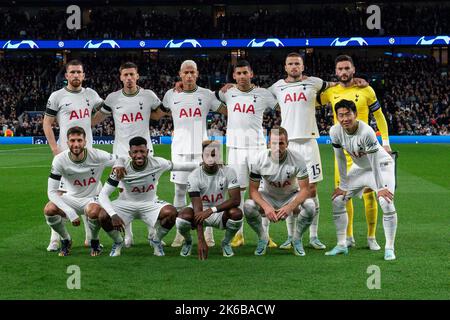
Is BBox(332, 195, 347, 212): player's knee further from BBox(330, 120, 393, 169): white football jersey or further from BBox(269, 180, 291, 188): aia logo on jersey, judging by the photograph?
BBox(269, 180, 291, 188): aia logo on jersey

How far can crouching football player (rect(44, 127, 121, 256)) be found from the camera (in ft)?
25.1

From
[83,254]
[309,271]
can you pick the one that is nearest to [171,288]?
[309,271]

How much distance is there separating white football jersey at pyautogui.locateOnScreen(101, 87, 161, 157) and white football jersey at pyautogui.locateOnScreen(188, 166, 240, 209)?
1111 millimetres

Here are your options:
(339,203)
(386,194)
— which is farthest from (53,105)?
(386,194)

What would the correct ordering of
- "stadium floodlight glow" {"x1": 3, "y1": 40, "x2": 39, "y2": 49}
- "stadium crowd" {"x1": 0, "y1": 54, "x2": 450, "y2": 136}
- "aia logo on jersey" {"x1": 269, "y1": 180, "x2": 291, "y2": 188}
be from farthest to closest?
1. "stadium floodlight glow" {"x1": 3, "y1": 40, "x2": 39, "y2": 49}
2. "stadium crowd" {"x1": 0, "y1": 54, "x2": 450, "y2": 136}
3. "aia logo on jersey" {"x1": 269, "y1": 180, "x2": 291, "y2": 188}

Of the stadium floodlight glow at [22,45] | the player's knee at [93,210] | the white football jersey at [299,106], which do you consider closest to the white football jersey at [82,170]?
the player's knee at [93,210]

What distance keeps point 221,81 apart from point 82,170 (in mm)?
35325

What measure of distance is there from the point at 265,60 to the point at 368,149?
36.1m

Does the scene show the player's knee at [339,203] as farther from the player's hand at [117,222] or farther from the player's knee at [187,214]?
the player's hand at [117,222]

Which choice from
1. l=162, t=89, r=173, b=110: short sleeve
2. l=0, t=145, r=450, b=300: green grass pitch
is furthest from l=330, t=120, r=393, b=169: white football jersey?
l=162, t=89, r=173, b=110: short sleeve

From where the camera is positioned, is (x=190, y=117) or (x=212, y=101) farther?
(x=212, y=101)

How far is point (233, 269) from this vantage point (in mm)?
6754

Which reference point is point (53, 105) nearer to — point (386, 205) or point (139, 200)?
point (139, 200)

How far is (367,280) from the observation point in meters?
6.02
